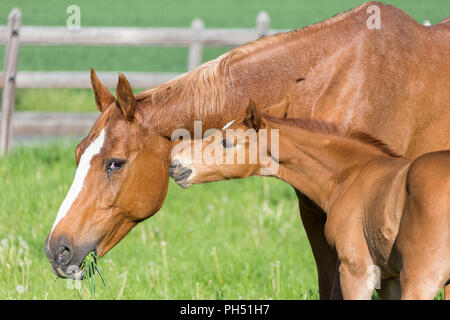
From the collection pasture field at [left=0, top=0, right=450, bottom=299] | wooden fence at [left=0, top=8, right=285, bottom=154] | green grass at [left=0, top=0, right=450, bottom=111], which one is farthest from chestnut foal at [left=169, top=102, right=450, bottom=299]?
green grass at [left=0, top=0, right=450, bottom=111]

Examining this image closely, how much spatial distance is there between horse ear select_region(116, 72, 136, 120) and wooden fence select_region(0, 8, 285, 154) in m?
5.54

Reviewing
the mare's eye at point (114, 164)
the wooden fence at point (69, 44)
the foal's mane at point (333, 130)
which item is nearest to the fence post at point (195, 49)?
the wooden fence at point (69, 44)

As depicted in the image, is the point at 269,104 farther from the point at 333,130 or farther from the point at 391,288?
the point at 391,288

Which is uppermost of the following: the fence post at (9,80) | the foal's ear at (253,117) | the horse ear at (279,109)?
the fence post at (9,80)

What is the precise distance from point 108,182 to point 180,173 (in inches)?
17.2

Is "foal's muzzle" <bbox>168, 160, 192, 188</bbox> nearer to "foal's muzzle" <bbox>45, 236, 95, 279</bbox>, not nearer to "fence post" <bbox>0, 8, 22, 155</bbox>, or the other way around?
"foal's muzzle" <bbox>45, 236, 95, 279</bbox>

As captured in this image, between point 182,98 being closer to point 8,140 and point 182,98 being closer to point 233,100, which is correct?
point 233,100

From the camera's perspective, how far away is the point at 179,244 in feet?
21.5

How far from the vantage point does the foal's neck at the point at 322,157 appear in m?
4.00

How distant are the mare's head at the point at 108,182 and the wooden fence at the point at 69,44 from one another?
5.42 meters

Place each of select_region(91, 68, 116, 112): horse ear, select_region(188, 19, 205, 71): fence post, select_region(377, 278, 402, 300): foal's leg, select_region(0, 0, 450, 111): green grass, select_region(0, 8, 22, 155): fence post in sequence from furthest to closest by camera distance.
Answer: select_region(0, 0, 450, 111): green grass < select_region(188, 19, 205, 71): fence post < select_region(0, 8, 22, 155): fence post < select_region(91, 68, 116, 112): horse ear < select_region(377, 278, 402, 300): foal's leg

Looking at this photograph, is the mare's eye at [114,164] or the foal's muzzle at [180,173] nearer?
the foal's muzzle at [180,173]

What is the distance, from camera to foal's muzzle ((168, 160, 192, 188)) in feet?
13.2

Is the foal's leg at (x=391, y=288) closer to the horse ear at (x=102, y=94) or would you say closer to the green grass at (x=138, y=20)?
the horse ear at (x=102, y=94)
